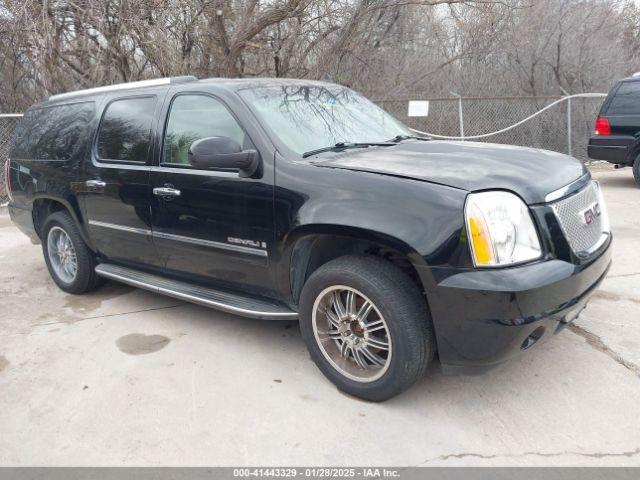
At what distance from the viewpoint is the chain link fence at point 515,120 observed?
38.4 ft

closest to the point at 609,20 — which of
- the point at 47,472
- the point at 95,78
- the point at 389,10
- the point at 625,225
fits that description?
the point at 389,10

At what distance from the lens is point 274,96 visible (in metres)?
3.75

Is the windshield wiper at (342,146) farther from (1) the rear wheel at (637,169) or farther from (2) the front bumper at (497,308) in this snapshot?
(1) the rear wheel at (637,169)

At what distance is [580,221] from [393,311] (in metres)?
1.20

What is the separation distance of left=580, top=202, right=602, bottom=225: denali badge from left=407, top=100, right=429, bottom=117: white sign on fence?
744 cm

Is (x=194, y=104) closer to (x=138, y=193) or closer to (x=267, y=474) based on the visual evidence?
(x=138, y=193)

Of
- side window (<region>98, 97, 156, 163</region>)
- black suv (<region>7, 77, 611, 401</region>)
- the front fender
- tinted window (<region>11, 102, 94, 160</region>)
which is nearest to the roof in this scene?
black suv (<region>7, 77, 611, 401</region>)

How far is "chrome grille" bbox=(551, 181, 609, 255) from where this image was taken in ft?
9.30

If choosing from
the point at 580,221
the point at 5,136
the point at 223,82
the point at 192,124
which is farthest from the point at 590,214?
the point at 5,136

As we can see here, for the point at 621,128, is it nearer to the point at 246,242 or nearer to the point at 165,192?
the point at 246,242

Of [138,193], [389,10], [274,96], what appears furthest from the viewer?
[389,10]

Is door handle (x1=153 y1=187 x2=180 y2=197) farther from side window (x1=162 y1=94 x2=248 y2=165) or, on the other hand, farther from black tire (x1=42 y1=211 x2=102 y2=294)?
black tire (x1=42 y1=211 x2=102 y2=294)

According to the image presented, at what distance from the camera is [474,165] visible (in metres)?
2.99

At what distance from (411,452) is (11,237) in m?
6.98
